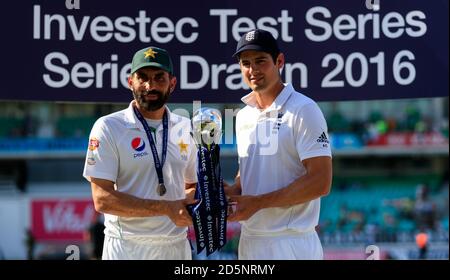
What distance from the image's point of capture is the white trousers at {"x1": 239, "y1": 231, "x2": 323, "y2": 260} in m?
2.95

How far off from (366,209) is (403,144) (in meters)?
1.65

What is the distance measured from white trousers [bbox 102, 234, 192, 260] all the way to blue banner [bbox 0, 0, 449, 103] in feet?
1.90

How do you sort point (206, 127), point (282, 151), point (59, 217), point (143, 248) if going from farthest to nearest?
1. point (59, 217)
2. point (143, 248)
3. point (282, 151)
4. point (206, 127)

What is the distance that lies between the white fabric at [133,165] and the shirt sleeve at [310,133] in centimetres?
49

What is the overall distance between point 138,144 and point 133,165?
8cm

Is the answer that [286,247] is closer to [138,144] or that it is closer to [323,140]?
[323,140]

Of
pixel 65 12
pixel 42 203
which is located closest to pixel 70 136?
pixel 42 203

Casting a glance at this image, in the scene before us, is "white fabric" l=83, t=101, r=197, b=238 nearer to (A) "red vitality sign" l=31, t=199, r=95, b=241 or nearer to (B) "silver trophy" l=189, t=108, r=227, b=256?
(B) "silver trophy" l=189, t=108, r=227, b=256

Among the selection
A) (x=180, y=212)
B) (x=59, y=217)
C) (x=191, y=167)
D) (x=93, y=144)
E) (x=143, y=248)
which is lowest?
(x=59, y=217)

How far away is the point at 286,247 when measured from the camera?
2.95 m

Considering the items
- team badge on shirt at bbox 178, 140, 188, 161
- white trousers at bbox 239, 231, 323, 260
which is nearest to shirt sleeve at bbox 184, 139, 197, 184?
team badge on shirt at bbox 178, 140, 188, 161

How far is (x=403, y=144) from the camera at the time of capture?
16.8m

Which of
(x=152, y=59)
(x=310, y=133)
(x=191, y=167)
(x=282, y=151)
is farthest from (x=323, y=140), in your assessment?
(x=152, y=59)
